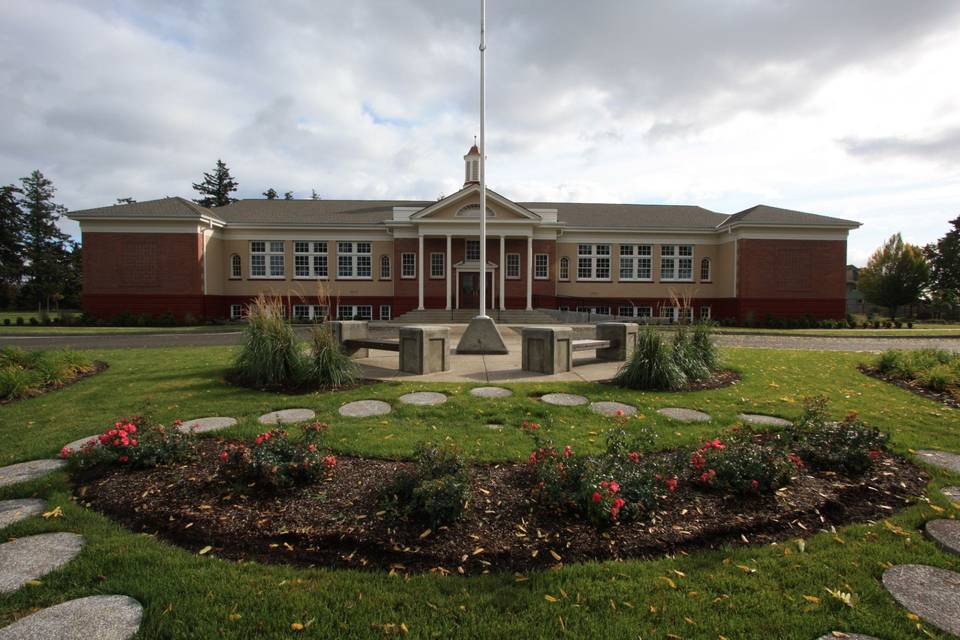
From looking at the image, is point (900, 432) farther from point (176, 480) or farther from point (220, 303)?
point (220, 303)

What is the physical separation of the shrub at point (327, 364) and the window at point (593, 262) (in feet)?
83.0

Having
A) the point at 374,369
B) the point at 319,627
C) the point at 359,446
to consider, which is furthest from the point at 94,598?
the point at 374,369

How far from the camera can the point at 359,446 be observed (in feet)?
16.0

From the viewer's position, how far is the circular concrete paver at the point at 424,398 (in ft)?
21.7

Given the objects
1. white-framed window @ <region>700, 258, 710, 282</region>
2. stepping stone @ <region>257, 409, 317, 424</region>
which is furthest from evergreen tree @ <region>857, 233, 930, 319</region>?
stepping stone @ <region>257, 409, 317, 424</region>

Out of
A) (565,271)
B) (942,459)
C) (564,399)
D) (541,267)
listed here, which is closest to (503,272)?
(541,267)

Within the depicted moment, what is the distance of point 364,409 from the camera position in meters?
6.34

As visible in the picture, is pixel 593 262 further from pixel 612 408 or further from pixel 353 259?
pixel 612 408

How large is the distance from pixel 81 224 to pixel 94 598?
32.4 meters

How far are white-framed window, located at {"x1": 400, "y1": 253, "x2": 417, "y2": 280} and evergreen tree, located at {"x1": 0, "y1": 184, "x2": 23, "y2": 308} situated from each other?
4447cm

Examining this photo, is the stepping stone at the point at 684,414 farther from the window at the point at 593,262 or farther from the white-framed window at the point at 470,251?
the window at the point at 593,262

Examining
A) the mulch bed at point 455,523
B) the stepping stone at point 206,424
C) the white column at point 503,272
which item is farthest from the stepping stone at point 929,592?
the white column at point 503,272

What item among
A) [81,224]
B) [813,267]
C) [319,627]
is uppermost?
[81,224]

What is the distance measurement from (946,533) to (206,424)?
690cm
